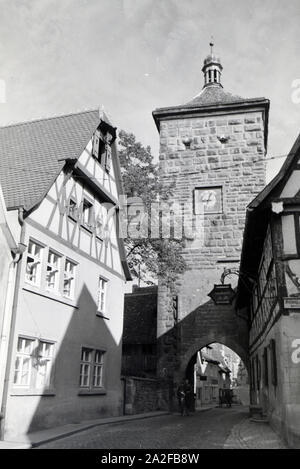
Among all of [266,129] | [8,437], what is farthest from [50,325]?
[266,129]

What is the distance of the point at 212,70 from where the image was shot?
27625 millimetres

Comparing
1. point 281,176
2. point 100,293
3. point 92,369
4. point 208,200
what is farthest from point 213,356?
point 281,176

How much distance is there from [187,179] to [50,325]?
13.3 m

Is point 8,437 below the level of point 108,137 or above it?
below

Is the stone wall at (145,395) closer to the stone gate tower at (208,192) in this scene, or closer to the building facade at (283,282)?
the stone gate tower at (208,192)

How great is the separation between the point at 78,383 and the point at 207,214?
39.1 feet

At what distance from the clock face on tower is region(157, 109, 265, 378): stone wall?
7.6 inches

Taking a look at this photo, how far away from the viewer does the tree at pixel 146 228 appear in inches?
829

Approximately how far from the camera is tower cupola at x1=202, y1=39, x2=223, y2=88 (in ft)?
89.3

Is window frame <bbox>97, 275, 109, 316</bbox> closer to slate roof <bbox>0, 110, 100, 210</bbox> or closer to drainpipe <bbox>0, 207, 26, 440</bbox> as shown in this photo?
slate roof <bbox>0, 110, 100, 210</bbox>

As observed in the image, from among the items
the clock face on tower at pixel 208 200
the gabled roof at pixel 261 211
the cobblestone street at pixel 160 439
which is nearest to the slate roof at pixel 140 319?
the clock face on tower at pixel 208 200

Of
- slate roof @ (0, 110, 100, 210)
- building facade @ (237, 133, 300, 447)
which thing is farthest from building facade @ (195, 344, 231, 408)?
building facade @ (237, 133, 300, 447)

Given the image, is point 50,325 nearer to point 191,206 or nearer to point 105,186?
point 105,186
